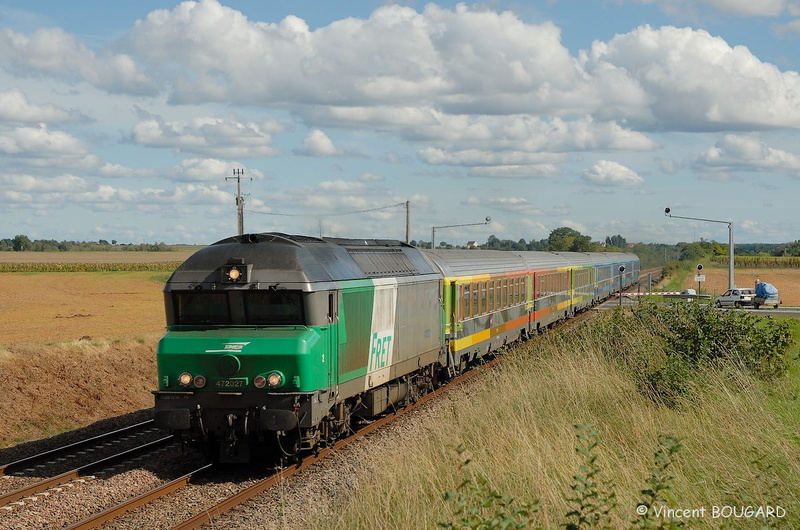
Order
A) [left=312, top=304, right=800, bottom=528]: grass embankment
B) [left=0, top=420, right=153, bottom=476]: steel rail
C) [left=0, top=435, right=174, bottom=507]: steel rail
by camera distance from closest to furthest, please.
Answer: [left=312, top=304, right=800, bottom=528]: grass embankment → [left=0, top=435, right=174, bottom=507]: steel rail → [left=0, top=420, right=153, bottom=476]: steel rail

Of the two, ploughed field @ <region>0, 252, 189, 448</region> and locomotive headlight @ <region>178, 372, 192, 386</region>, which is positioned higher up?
locomotive headlight @ <region>178, 372, 192, 386</region>

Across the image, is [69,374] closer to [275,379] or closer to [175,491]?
[175,491]

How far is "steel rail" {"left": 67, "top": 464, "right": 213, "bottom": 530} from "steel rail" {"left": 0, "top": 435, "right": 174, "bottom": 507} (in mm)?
1591

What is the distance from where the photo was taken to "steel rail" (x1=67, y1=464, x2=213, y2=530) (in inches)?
415

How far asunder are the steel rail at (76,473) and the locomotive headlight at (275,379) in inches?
129

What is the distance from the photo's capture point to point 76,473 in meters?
13.0

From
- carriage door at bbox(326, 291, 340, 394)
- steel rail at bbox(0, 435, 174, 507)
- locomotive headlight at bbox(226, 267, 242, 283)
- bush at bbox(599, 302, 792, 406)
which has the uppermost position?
locomotive headlight at bbox(226, 267, 242, 283)

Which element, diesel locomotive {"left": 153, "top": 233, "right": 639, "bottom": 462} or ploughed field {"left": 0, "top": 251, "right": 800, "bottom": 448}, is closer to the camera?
diesel locomotive {"left": 153, "top": 233, "right": 639, "bottom": 462}

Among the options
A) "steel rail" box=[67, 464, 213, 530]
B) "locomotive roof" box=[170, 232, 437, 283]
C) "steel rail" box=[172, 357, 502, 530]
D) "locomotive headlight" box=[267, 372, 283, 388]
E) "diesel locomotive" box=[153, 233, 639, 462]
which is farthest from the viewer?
"locomotive roof" box=[170, 232, 437, 283]

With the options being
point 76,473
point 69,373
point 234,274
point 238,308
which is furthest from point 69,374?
point 234,274

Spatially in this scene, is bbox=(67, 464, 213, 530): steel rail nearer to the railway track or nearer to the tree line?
the railway track

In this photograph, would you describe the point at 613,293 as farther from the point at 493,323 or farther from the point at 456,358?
the point at 456,358

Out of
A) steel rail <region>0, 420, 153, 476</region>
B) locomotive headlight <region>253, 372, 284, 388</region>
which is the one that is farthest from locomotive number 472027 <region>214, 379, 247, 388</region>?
steel rail <region>0, 420, 153, 476</region>

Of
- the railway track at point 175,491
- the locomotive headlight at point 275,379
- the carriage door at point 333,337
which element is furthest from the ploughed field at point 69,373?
the carriage door at point 333,337
